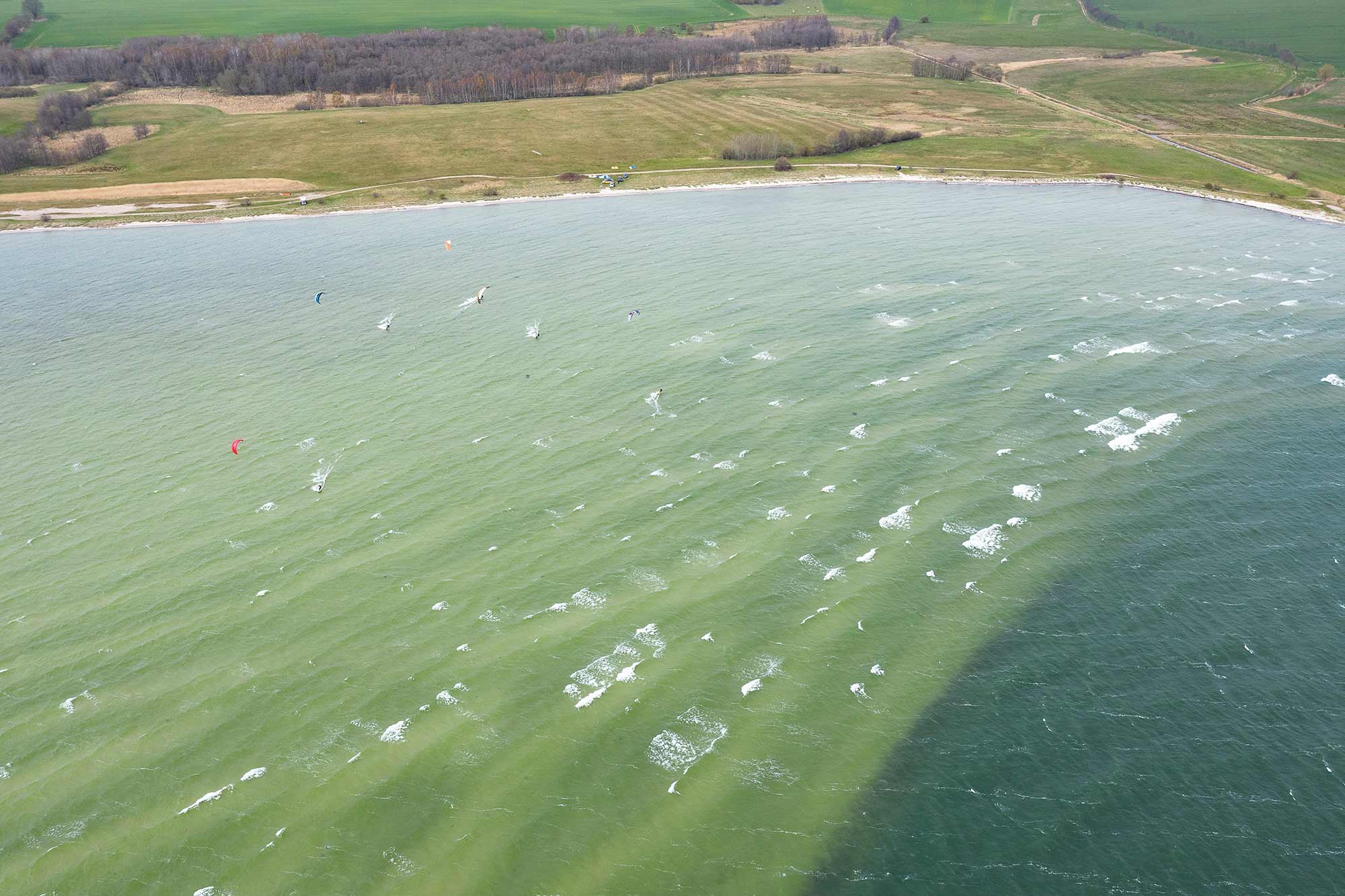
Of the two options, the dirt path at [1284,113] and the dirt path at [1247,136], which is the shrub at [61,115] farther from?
the dirt path at [1284,113]

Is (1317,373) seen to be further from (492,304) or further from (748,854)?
Result: (492,304)

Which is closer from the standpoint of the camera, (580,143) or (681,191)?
(681,191)

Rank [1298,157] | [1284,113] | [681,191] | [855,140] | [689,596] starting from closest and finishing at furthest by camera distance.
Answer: [689,596] < [1298,157] < [681,191] < [855,140] < [1284,113]

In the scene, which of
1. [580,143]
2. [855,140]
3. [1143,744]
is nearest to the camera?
[1143,744]

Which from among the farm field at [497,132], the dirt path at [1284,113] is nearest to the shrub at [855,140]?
the farm field at [497,132]

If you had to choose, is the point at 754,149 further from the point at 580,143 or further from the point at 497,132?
the point at 497,132

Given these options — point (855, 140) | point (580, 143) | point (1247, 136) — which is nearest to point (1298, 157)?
point (1247, 136)

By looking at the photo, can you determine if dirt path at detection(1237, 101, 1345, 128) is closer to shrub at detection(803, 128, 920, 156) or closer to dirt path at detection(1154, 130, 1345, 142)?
dirt path at detection(1154, 130, 1345, 142)

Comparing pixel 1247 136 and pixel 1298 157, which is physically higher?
pixel 1247 136
